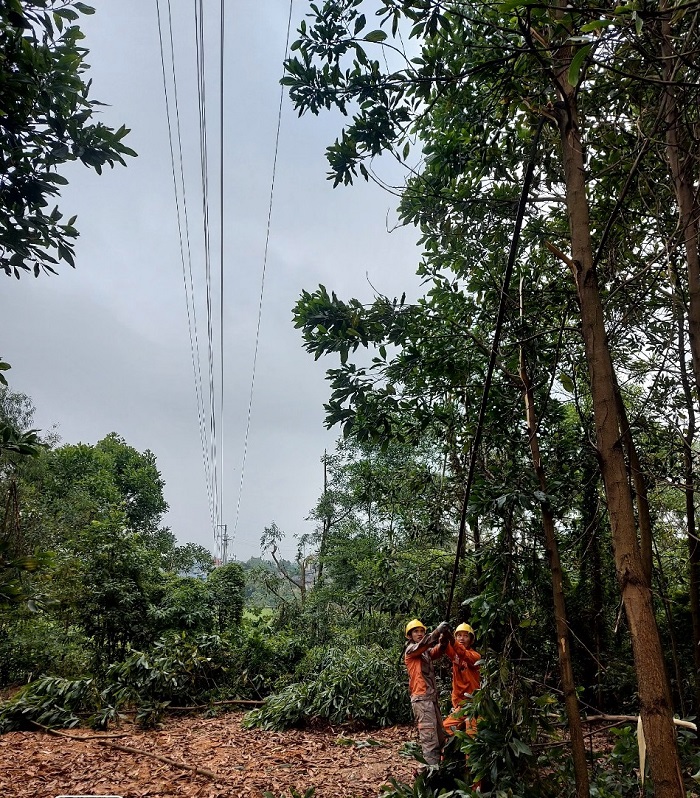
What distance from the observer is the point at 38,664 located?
838 centimetres

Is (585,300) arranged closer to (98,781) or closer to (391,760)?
(391,760)

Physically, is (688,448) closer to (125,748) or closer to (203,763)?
(203,763)

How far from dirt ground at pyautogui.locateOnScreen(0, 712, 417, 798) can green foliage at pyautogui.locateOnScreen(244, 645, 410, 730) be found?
8.8 inches

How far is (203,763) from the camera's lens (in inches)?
197

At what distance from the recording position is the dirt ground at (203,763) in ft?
14.0

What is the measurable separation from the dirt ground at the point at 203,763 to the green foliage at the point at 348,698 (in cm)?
22

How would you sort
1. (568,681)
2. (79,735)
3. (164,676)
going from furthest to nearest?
(164,676), (79,735), (568,681)

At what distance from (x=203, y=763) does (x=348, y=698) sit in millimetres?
2129

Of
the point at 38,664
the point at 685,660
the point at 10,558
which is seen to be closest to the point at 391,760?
the point at 685,660

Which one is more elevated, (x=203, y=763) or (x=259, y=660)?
(x=259, y=660)

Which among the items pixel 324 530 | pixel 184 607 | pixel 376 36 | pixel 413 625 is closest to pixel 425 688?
pixel 413 625

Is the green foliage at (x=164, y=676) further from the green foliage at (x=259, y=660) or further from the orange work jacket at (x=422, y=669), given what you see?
the orange work jacket at (x=422, y=669)

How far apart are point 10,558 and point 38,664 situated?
27.0 feet

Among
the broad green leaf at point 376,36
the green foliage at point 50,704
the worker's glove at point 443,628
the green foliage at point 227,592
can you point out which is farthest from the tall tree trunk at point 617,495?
the green foliage at point 227,592
